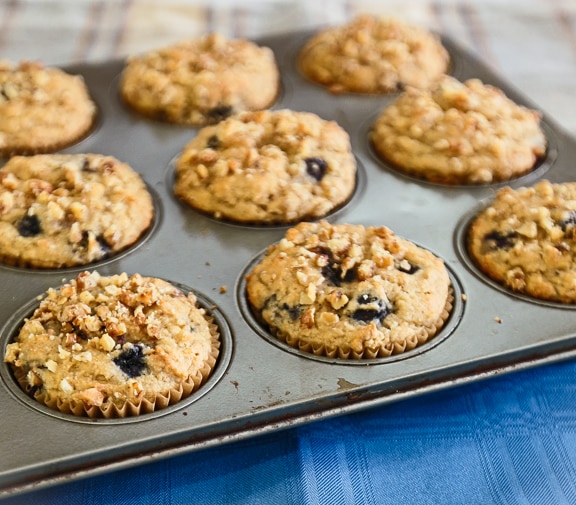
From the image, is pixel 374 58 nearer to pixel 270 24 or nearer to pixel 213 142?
pixel 213 142

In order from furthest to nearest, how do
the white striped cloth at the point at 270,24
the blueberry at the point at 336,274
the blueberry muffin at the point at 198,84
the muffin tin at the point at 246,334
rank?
the white striped cloth at the point at 270,24 → the blueberry muffin at the point at 198,84 → the blueberry at the point at 336,274 → the muffin tin at the point at 246,334

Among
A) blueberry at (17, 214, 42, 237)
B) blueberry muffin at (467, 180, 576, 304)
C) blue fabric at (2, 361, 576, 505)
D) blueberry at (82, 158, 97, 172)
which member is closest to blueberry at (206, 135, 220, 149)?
blueberry at (82, 158, 97, 172)

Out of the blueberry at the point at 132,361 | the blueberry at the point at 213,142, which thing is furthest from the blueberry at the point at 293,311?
the blueberry at the point at 213,142

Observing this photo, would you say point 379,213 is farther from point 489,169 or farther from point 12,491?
point 12,491

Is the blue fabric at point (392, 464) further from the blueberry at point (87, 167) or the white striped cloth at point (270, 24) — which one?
the white striped cloth at point (270, 24)

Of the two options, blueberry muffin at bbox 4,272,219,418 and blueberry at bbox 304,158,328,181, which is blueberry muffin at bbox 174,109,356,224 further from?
blueberry muffin at bbox 4,272,219,418
